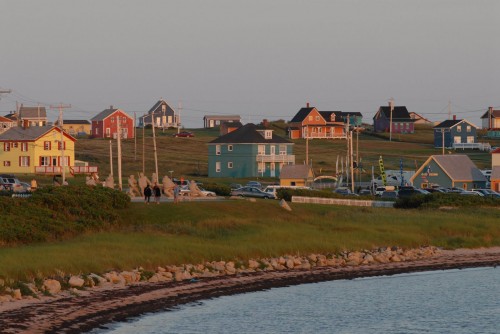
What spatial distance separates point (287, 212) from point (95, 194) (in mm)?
12550

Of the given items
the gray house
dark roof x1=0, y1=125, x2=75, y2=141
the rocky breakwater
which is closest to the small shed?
dark roof x1=0, y1=125, x2=75, y2=141

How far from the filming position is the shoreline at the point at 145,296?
29219 millimetres

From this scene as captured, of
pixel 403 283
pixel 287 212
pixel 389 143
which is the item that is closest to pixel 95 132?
pixel 389 143

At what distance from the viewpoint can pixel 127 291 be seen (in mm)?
35469

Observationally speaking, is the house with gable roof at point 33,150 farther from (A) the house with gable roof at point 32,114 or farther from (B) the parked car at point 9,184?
(A) the house with gable roof at point 32,114

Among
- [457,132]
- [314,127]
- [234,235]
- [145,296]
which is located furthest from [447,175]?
[314,127]

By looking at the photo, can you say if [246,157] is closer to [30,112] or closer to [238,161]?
[238,161]

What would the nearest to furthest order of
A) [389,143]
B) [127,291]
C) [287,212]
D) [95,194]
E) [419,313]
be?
[127,291] < [419,313] < [95,194] < [287,212] < [389,143]

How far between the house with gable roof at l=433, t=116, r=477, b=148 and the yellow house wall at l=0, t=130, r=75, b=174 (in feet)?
233

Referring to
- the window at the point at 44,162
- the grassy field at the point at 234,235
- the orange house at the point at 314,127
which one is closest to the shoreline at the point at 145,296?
the grassy field at the point at 234,235

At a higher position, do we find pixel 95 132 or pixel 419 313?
pixel 95 132

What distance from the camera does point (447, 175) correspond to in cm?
10106

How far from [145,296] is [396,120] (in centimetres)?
15711

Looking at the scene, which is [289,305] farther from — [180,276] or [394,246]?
[394,246]
